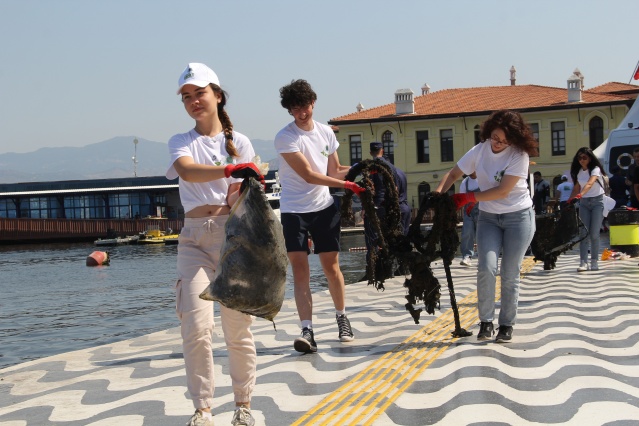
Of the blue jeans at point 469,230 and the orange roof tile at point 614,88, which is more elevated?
the orange roof tile at point 614,88

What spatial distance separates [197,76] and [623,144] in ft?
72.2

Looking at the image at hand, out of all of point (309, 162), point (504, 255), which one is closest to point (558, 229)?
point (504, 255)

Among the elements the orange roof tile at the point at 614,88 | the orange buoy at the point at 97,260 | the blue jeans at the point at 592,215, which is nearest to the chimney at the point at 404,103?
the orange roof tile at the point at 614,88

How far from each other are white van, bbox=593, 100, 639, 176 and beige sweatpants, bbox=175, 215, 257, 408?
21558 millimetres

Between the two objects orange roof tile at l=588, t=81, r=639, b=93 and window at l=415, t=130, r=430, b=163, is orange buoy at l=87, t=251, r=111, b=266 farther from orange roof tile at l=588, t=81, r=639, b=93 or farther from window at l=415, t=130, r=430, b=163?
orange roof tile at l=588, t=81, r=639, b=93

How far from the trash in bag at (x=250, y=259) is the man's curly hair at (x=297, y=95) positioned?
8.62ft

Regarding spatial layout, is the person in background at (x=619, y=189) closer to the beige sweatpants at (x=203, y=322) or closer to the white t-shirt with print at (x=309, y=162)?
the white t-shirt with print at (x=309, y=162)

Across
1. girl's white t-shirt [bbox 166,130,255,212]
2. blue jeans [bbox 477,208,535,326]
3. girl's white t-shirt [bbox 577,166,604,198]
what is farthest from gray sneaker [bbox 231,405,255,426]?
girl's white t-shirt [bbox 577,166,604,198]

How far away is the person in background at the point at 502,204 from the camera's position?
25.5ft

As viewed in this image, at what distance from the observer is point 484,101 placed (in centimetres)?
7050

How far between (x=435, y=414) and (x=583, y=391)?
1.05m

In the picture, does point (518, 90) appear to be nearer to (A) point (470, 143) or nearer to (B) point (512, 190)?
(A) point (470, 143)

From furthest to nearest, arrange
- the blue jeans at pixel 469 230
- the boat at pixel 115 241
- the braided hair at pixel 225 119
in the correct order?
the boat at pixel 115 241 → the blue jeans at pixel 469 230 → the braided hair at pixel 225 119

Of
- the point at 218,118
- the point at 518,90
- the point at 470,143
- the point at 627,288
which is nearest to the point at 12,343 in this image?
the point at 627,288
